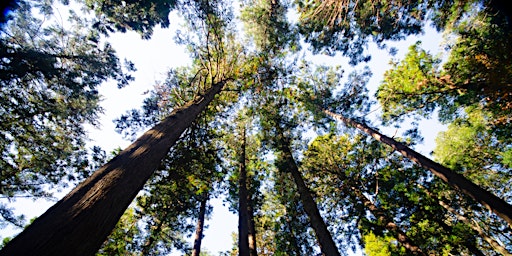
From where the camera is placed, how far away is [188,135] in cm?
669

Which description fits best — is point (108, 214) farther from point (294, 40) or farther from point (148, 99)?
point (294, 40)

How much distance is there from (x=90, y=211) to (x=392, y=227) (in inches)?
414

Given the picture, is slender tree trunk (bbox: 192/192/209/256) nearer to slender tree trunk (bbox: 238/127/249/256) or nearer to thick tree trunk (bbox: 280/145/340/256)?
slender tree trunk (bbox: 238/127/249/256)

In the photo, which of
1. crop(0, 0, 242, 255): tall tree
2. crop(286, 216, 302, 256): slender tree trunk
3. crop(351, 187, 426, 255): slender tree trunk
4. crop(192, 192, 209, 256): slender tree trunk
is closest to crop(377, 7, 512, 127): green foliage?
crop(351, 187, 426, 255): slender tree trunk

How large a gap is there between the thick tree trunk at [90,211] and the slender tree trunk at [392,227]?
32.2 ft

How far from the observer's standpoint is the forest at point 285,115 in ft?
22.5

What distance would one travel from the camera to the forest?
6871 mm

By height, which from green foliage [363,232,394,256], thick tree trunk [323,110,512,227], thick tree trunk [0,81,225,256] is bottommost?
thick tree trunk [0,81,225,256]

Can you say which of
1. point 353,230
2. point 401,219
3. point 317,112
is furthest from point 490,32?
point 353,230

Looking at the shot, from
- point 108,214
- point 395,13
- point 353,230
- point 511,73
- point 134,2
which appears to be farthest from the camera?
point 353,230

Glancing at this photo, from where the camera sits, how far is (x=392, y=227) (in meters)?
8.67

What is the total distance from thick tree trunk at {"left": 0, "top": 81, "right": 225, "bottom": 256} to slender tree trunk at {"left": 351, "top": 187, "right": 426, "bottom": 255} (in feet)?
32.2

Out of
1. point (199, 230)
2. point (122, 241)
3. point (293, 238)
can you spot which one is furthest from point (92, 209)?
point (293, 238)

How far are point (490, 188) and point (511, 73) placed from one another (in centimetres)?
1211
